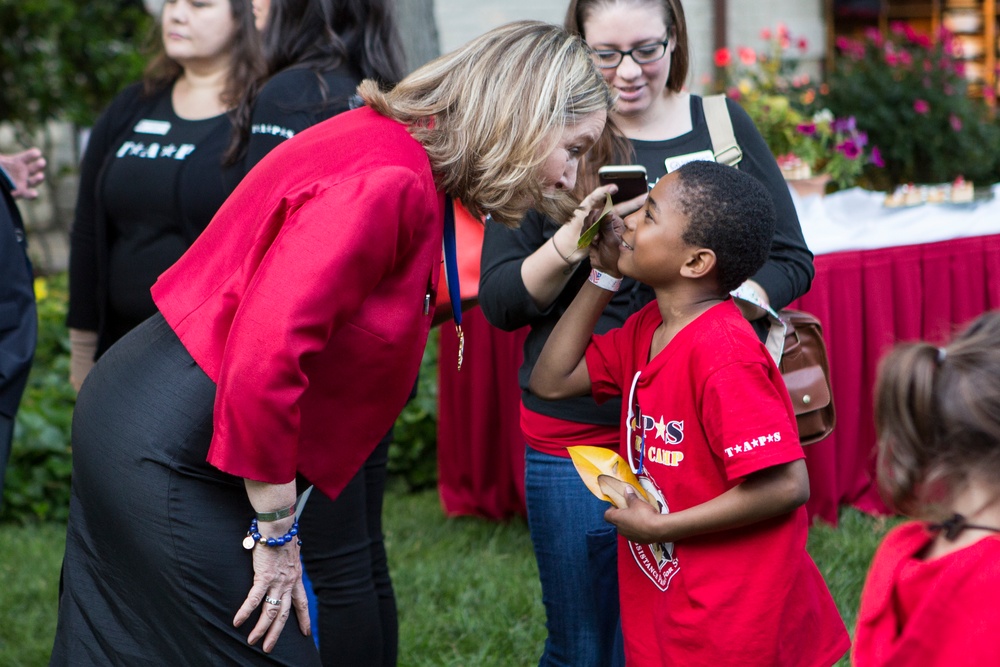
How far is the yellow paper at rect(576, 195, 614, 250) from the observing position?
2.06 metres

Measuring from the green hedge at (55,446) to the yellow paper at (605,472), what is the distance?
3061mm

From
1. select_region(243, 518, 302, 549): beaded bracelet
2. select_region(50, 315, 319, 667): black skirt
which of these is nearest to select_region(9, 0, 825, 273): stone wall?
select_region(50, 315, 319, 667): black skirt

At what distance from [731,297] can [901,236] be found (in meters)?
2.42

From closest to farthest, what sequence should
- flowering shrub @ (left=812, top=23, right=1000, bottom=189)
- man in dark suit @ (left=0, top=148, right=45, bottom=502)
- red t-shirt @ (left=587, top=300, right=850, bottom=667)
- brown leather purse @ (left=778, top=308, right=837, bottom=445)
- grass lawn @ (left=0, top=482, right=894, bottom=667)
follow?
1. red t-shirt @ (left=587, top=300, right=850, bottom=667)
2. brown leather purse @ (left=778, top=308, right=837, bottom=445)
3. man in dark suit @ (left=0, top=148, right=45, bottom=502)
4. grass lawn @ (left=0, top=482, right=894, bottom=667)
5. flowering shrub @ (left=812, top=23, right=1000, bottom=189)

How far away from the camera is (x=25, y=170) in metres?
2.98

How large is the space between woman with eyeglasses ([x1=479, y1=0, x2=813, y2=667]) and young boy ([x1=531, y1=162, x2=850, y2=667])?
20 cm

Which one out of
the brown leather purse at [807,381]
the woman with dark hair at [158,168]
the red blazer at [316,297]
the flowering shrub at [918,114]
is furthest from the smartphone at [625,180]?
the flowering shrub at [918,114]

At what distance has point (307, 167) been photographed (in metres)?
1.82

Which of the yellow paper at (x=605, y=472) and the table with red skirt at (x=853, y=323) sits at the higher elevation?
the yellow paper at (x=605, y=472)

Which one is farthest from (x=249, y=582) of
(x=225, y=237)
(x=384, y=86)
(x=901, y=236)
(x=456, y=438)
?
(x=901, y=236)

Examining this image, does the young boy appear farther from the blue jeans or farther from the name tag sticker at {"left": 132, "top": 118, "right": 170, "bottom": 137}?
the name tag sticker at {"left": 132, "top": 118, "right": 170, "bottom": 137}

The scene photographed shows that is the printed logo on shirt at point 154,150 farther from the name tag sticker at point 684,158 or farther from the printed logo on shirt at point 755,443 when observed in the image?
the printed logo on shirt at point 755,443

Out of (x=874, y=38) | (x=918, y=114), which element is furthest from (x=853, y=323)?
(x=874, y=38)

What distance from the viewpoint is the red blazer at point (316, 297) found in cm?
169
